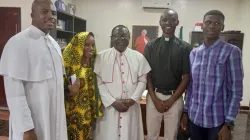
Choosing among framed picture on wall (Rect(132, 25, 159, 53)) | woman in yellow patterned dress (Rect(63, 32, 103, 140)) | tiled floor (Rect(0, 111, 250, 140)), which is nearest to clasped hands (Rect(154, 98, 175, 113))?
woman in yellow patterned dress (Rect(63, 32, 103, 140))

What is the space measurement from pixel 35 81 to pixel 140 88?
98cm

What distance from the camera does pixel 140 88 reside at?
2053mm

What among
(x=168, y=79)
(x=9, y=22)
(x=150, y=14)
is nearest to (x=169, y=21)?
(x=168, y=79)

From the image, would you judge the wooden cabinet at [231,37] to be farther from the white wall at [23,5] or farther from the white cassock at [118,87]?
the white wall at [23,5]

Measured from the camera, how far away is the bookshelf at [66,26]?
4971 millimetres

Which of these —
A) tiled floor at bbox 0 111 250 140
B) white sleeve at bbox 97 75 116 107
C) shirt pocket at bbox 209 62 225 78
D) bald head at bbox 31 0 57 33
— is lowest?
tiled floor at bbox 0 111 250 140

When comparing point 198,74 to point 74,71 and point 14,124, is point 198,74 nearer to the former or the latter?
point 74,71

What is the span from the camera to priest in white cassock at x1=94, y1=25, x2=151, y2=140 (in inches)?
79.3

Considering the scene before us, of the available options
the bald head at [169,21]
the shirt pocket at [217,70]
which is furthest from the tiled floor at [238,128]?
the bald head at [169,21]

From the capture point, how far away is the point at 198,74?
178 centimetres

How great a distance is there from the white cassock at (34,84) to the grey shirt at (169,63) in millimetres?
943

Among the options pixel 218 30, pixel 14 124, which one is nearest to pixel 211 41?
pixel 218 30

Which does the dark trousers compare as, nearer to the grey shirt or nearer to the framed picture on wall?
the grey shirt

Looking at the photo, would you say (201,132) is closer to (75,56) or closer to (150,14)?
(75,56)
